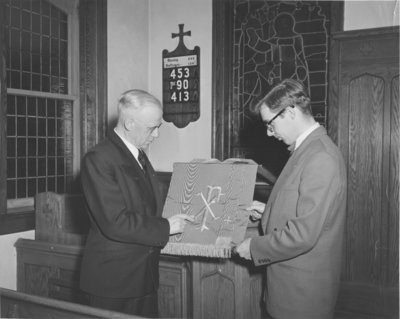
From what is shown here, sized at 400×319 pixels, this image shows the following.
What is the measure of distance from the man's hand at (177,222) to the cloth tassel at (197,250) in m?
0.09

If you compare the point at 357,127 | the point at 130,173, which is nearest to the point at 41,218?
the point at 130,173

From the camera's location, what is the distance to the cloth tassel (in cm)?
245

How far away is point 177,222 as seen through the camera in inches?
97.0

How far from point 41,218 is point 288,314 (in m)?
2.66

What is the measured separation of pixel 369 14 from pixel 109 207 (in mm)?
3419

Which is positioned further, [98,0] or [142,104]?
[98,0]

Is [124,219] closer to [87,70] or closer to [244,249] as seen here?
[244,249]

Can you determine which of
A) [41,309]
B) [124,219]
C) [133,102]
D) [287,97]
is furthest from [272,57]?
[41,309]

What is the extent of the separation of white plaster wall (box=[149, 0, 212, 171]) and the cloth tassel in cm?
294

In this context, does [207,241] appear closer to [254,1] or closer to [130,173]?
[130,173]

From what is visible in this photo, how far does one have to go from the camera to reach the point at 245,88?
5.43 metres

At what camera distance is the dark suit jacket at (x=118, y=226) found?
→ 2.20 metres

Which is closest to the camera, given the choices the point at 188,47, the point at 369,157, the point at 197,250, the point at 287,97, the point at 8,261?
the point at 287,97

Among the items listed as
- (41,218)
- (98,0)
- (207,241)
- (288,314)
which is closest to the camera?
(288,314)
